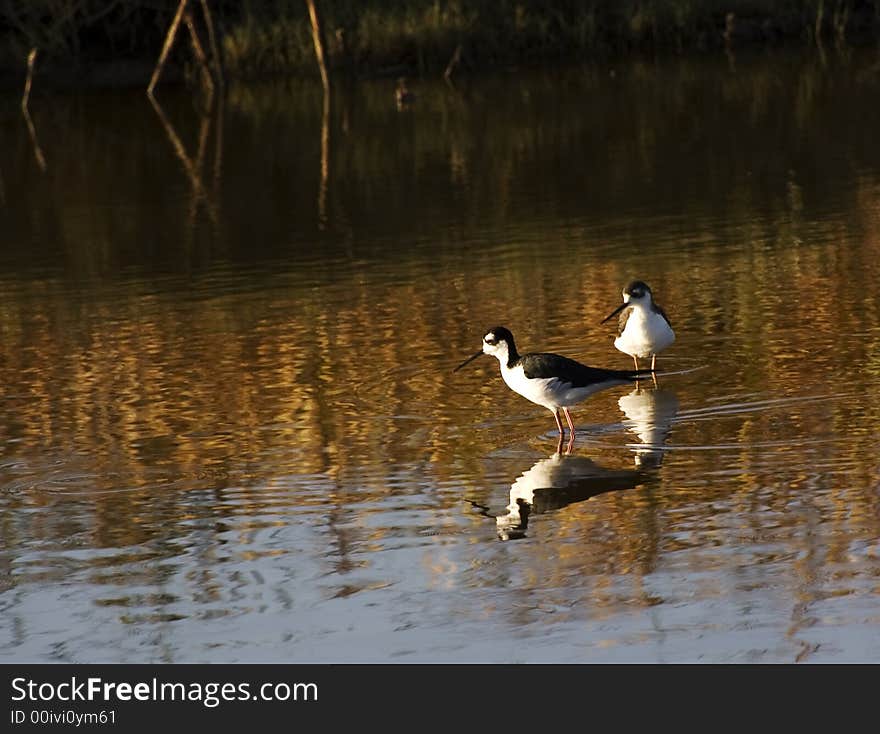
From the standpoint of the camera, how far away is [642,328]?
1267cm

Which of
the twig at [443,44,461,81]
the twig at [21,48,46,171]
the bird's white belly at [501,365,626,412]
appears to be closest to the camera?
the bird's white belly at [501,365,626,412]

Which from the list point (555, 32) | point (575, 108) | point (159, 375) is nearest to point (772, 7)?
point (555, 32)

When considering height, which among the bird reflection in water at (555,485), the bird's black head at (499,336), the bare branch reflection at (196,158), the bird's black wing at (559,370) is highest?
the bird's black head at (499,336)

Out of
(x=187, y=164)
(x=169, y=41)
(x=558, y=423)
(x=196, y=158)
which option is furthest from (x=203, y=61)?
(x=558, y=423)

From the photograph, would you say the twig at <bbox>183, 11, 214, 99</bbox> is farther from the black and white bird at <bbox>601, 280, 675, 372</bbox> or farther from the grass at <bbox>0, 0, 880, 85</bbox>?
the black and white bird at <bbox>601, 280, 675, 372</bbox>

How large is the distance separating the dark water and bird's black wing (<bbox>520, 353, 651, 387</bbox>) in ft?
1.24

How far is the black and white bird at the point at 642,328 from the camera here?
1268 centimetres

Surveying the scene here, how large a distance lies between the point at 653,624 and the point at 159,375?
22.6ft

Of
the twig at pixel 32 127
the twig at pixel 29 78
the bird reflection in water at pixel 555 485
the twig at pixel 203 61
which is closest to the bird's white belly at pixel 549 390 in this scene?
the bird reflection in water at pixel 555 485

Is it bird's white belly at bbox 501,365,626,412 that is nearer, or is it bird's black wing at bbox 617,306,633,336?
bird's white belly at bbox 501,365,626,412

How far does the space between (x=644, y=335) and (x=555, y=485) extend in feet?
8.51

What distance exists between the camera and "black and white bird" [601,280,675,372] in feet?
41.6

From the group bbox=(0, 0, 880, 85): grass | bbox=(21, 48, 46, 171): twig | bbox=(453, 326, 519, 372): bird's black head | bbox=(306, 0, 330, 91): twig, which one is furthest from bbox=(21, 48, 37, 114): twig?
bbox=(453, 326, 519, 372): bird's black head

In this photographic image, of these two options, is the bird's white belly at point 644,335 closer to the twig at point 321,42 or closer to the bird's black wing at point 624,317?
the bird's black wing at point 624,317
